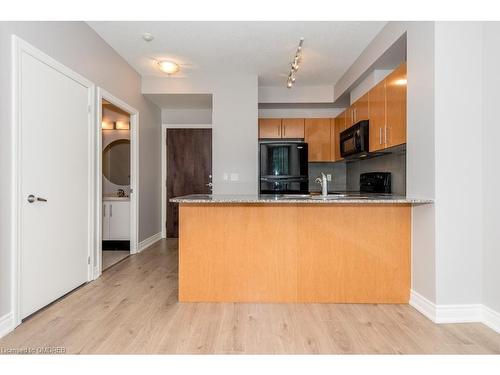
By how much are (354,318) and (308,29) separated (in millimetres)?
2535

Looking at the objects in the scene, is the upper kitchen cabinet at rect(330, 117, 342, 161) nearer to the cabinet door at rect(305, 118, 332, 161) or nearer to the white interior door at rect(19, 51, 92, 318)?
the cabinet door at rect(305, 118, 332, 161)

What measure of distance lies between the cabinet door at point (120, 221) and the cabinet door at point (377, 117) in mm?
3296

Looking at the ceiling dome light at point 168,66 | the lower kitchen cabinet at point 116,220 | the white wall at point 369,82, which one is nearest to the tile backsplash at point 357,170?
the white wall at point 369,82

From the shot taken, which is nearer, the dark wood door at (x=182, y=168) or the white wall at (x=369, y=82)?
the white wall at (x=369, y=82)

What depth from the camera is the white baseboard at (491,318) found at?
6.24ft

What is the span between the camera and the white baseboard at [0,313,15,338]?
183cm

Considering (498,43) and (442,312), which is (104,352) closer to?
(442,312)

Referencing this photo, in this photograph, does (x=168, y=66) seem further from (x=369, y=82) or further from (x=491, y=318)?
(x=491, y=318)

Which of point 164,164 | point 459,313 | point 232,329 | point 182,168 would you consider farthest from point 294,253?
point 164,164

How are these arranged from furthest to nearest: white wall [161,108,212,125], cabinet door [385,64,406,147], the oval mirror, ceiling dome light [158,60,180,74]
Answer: white wall [161,108,212,125], the oval mirror, ceiling dome light [158,60,180,74], cabinet door [385,64,406,147]

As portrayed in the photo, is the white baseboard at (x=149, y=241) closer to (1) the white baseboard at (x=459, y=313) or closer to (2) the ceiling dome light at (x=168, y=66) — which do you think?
(2) the ceiling dome light at (x=168, y=66)

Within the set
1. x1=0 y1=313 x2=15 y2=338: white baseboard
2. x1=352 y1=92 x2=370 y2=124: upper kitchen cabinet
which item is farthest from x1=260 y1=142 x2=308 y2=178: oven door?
x1=0 y1=313 x2=15 y2=338: white baseboard

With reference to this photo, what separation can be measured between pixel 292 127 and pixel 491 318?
3.34 meters

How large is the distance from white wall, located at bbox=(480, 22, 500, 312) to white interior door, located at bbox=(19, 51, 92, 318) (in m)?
3.12
